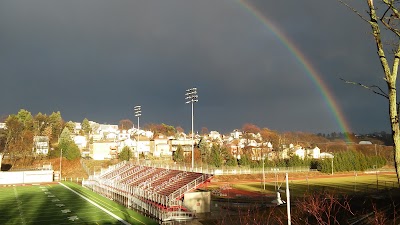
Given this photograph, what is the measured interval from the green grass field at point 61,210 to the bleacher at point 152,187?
124 cm

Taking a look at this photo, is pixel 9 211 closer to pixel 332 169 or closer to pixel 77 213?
pixel 77 213

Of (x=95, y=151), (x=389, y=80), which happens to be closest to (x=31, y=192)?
(x=95, y=151)

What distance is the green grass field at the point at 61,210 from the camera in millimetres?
30172

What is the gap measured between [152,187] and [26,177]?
111 ft

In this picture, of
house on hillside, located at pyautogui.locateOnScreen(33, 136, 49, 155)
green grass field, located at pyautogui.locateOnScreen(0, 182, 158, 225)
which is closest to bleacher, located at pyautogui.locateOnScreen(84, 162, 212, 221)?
green grass field, located at pyautogui.locateOnScreen(0, 182, 158, 225)

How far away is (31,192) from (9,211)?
1616 cm

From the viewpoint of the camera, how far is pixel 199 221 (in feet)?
98.7

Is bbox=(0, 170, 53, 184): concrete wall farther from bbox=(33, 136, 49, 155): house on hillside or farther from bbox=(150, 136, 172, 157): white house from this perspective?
bbox=(150, 136, 172, 157): white house

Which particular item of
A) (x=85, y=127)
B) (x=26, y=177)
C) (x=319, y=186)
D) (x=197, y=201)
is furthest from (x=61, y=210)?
(x=85, y=127)

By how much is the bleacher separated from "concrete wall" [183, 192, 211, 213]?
0.56 meters

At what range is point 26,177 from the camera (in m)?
63.1

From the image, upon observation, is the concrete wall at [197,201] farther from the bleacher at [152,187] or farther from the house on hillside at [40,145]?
the house on hillside at [40,145]

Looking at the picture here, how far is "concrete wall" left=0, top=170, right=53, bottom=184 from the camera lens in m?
61.6

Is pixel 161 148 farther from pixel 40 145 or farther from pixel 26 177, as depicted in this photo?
pixel 26 177
